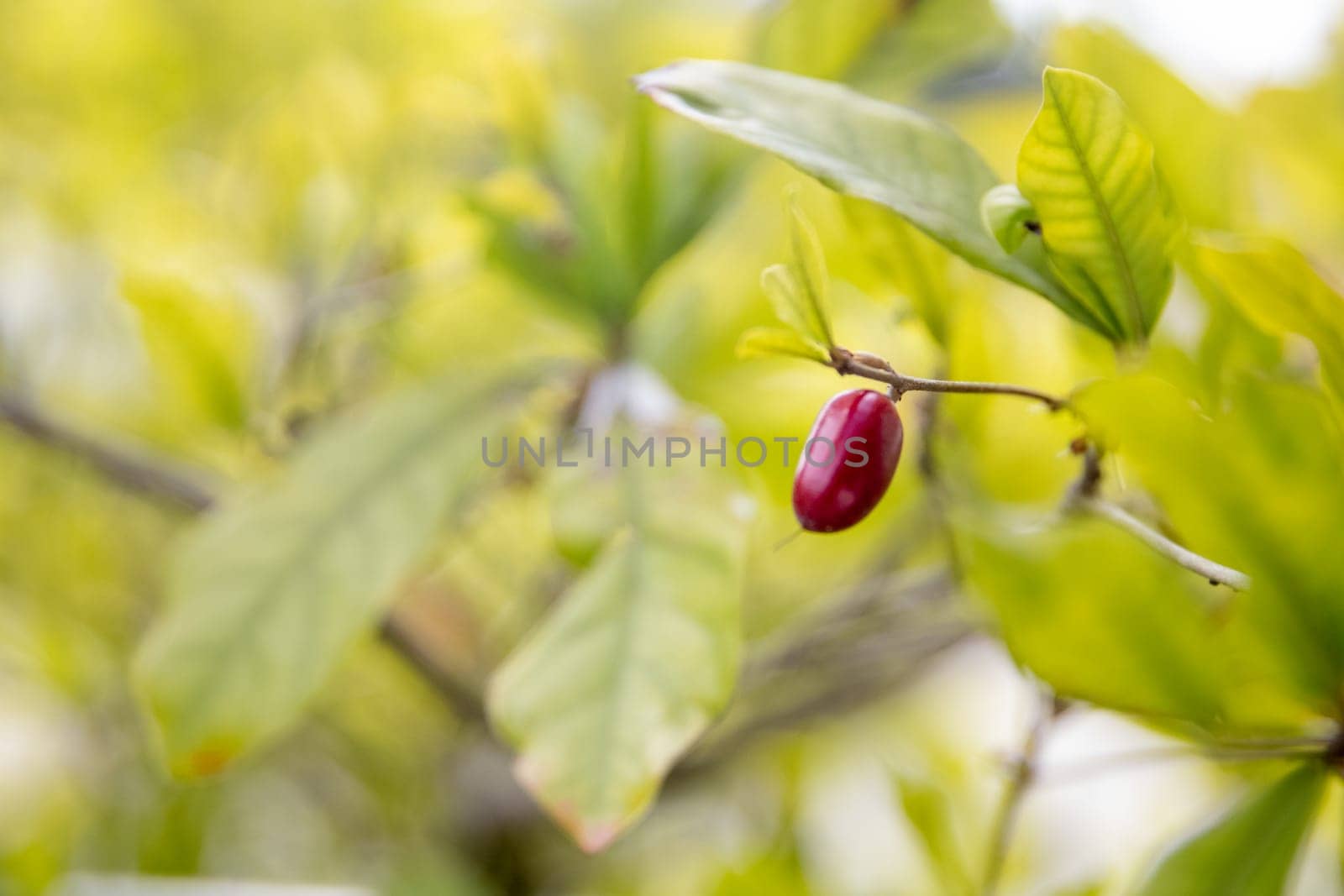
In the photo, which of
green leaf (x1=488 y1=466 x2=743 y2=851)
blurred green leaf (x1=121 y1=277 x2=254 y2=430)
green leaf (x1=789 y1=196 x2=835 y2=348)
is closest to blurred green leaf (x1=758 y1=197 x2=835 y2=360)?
green leaf (x1=789 y1=196 x2=835 y2=348)

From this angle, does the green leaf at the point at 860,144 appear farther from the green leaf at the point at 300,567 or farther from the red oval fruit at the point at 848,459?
the green leaf at the point at 300,567

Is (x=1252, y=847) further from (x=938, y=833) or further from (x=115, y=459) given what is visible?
(x=115, y=459)

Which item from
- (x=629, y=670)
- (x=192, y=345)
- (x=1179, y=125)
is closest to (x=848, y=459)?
(x=629, y=670)

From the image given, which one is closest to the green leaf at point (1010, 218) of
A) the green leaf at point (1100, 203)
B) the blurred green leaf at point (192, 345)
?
the green leaf at point (1100, 203)

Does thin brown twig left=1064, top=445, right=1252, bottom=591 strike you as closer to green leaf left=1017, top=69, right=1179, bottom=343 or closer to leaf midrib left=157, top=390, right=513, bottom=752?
green leaf left=1017, top=69, right=1179, bottom=343

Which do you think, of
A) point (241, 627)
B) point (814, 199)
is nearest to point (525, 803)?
point (241, 627)

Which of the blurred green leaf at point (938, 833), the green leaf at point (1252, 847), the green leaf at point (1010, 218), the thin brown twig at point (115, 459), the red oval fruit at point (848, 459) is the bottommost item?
the blurred green leaf at point (938, 833)

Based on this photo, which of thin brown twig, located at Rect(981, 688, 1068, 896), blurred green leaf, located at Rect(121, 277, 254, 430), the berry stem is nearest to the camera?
the berry stem
